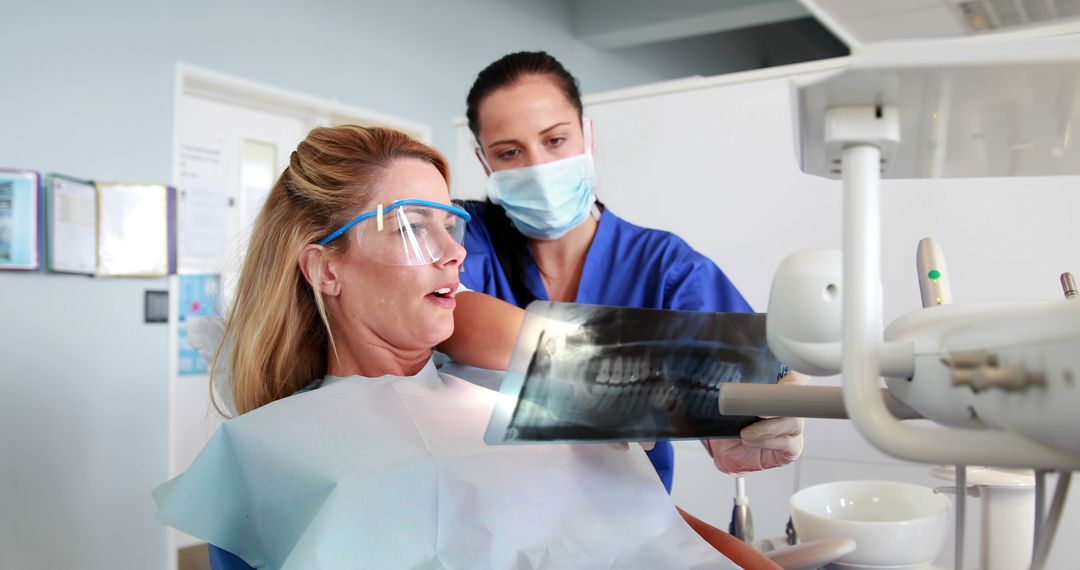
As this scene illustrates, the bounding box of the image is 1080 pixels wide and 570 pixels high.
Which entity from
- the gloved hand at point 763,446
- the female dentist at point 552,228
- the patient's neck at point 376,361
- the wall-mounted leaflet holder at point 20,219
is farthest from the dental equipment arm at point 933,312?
the wall-mounted leaflet holder at point 20,219

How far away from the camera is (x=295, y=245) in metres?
1.26

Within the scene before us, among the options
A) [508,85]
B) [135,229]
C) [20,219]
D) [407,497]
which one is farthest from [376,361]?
[135,229]

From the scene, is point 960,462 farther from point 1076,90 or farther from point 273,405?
point 273,405

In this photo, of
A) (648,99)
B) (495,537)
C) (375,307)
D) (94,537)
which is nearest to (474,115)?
(375,307)

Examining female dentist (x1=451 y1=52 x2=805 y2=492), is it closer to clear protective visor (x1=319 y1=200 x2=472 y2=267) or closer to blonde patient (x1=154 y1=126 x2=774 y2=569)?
blonde patient (x1=154 y1=126 x2=774 y2=569)

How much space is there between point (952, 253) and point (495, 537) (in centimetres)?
130

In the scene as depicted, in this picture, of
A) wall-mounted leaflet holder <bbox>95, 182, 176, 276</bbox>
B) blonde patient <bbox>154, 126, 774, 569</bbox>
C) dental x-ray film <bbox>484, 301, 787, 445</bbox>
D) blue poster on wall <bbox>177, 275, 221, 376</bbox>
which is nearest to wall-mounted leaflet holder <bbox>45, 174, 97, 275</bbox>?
wall-mounted leaflet holder <bbox>95, 182, 176, 276</bbox>

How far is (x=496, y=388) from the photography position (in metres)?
1.32

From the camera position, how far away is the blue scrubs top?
156 cm

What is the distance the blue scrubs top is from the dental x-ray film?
74 cm

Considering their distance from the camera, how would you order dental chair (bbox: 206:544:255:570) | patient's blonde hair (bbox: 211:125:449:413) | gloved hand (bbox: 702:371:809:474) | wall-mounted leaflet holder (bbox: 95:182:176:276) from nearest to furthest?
1. gloved hand (bbox: 702:371:809:474)
2. dental chair (bbox: 206:544:255:570)
3. patient's blonde hair (bbox: 211:125:449:413)
4. wall-mounted leaflet holder (bbox: 95:182:176:276)

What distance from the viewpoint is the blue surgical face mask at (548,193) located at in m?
1.58

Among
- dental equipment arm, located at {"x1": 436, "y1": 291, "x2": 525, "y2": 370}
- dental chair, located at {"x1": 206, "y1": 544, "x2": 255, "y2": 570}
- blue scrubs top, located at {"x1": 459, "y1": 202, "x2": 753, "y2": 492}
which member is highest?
blue scrubs top, located at {"x1": 459, "y1": 202, "x2": 753, "y2": 492}

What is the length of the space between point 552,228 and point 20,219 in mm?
1891
